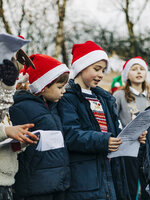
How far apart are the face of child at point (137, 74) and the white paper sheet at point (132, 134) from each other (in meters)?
1.65

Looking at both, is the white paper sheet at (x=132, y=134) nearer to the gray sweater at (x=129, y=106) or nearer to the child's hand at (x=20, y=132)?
the child's hand at (x=20, y=132)

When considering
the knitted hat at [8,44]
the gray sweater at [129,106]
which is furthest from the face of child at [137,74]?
the knitted hat at [8,44]

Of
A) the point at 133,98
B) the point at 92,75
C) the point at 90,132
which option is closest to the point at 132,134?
the point at 90,132

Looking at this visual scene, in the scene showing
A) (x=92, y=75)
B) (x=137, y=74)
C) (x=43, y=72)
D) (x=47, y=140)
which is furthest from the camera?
(x=137, y=74)

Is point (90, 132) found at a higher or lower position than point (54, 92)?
lower

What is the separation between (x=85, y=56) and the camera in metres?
3.19

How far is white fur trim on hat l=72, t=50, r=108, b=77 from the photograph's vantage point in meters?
3.11

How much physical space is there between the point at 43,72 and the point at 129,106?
1821mm

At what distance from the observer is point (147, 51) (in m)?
15.7

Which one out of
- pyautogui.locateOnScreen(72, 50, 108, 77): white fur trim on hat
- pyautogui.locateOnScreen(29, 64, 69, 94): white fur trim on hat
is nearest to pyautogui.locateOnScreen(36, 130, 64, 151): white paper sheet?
pyautogui.locateOnScreen(29, 64, 69, 94): white fur trim on hat

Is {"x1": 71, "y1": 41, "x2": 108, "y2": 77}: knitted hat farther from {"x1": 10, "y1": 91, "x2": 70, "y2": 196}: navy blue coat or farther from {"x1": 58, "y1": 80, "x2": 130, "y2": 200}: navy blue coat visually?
{"x1": 10, "y1": 91, "x2": 70, "y2": 196}: navy blue coat

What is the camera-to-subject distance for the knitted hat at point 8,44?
1767 mm

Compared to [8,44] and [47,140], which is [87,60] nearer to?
[47,140]

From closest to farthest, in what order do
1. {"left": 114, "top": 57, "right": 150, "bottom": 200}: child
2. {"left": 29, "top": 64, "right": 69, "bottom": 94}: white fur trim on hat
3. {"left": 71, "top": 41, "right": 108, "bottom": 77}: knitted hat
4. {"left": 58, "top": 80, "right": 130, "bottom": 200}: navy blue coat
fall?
{"left": 58, "top": 80, "right": 130, "bottom": 200}: navy blue coat, {"left": 29, "top": 64, "right": 69, "bottom": 94}: white fur trim on hat, {"left": 71, "top": 41, "right": 108, "bottom": 77}: knitted hat, {"left": 114, "top": 57, "right": 150, "bottom": 200}: child
